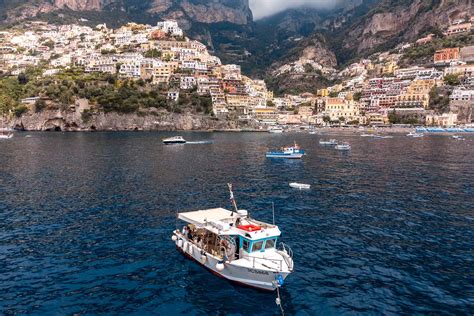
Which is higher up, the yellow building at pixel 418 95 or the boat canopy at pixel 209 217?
the yellow building at pixel 418 95

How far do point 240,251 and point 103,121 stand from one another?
476ft

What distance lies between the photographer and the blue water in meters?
18.2

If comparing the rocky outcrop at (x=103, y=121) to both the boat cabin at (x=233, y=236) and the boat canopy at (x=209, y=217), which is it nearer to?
the boat canopy at (x=209, y=217)

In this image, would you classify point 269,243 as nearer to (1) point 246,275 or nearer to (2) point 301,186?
(1) point 246,275

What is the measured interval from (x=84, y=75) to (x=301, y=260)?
182m

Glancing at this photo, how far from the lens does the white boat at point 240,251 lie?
18.6m

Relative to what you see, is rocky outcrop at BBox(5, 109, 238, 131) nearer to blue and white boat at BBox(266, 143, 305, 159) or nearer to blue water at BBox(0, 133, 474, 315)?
blue and white boat at BBox(266, 143, 305, 159)

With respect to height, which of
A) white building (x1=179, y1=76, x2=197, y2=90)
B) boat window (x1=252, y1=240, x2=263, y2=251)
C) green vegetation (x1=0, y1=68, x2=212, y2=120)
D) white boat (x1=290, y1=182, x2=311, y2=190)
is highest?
white building (x1=179, y1=76, x2=197, y2=90)

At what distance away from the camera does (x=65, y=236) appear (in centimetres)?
2683

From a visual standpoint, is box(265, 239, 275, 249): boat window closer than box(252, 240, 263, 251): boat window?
No

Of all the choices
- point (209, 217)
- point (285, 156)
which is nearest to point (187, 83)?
point (285, 156)

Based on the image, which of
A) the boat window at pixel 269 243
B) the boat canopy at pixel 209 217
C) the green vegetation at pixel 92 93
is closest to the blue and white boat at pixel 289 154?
the boat canopy at pixel 209 217

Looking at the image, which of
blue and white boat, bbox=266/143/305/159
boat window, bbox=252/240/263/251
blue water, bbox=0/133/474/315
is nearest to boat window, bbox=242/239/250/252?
boat window, bbox=252/240/263/251

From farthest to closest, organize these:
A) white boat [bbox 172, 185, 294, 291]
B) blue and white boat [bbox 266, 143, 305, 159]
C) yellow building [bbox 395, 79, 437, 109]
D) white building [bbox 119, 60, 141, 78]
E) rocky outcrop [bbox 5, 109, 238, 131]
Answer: yellow building [bbox 395, 79, 437, 109] → white building [bbox 119, 60, 141, 78] → rocky outcrop [bbox 5, 109, 238, 131] → blue and white boat [bbox 266, 143, 305, 159] → white boat [bbox 172, 185, 294, 291]
